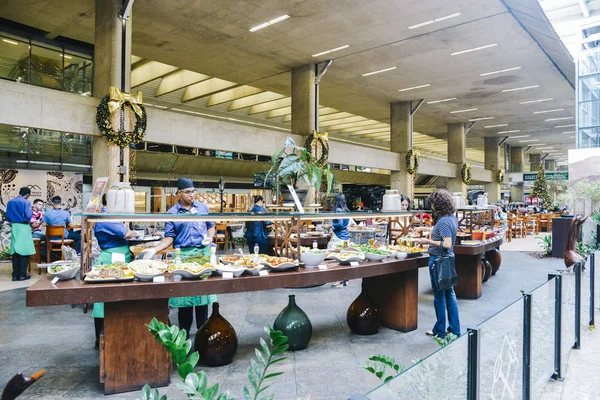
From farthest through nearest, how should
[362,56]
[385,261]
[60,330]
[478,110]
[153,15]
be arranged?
[478,110]
[362,56]
[153,15]
[60,330]
[385,261]

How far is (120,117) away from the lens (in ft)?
26.8

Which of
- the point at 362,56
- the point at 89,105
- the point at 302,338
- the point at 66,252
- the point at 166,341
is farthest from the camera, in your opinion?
the point at 362,56

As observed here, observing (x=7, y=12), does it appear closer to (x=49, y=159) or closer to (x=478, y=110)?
(x=49, y=159)

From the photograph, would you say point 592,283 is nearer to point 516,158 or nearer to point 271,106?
point 271,106

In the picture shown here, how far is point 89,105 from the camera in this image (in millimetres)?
8359

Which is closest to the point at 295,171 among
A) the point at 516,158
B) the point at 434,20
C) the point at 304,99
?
the point at 434,20

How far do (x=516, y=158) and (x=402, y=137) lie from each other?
55.1ft

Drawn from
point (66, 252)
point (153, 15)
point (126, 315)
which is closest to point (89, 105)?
point (153, 15)

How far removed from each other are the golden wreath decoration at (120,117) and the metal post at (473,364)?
805 centimetres

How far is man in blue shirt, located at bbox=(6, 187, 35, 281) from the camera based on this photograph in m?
6.99

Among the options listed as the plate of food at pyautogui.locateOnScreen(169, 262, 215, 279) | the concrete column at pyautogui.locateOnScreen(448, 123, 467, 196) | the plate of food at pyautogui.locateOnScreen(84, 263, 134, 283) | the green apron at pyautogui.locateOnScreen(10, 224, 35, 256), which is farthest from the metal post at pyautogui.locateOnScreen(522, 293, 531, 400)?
the concrete column at pyautogui.locateOnScreen(448, 123, 467, 196)

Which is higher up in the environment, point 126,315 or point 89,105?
point 89,105

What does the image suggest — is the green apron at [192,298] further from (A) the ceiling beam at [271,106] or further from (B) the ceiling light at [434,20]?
(A) the ceiling beam at [271,106]

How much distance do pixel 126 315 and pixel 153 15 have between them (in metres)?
8.29
